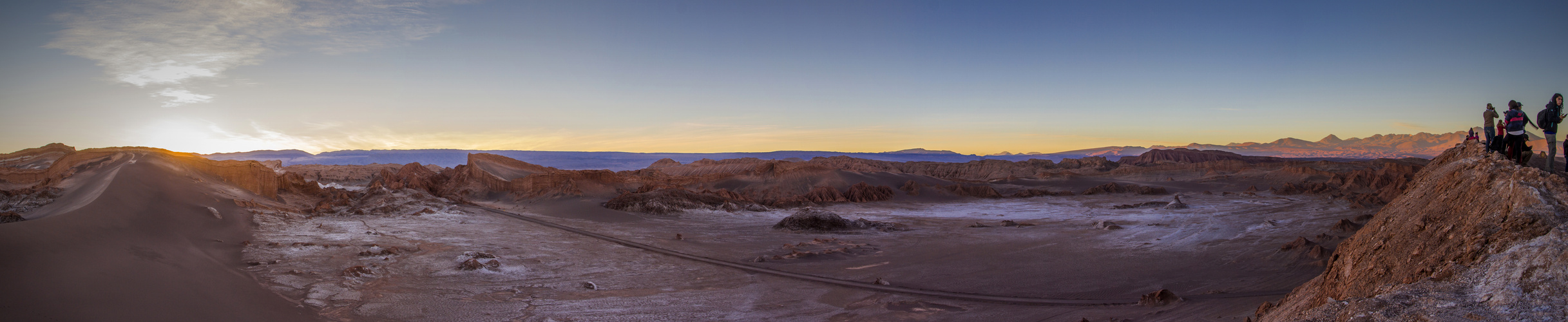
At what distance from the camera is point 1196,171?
56.6m

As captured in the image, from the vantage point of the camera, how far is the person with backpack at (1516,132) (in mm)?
6832

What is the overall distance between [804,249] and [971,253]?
404cm

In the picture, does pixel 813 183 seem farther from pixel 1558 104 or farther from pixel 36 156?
pixel 1558 104

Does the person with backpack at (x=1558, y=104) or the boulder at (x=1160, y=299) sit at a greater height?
the person with backpack at (x=1558, y=104)

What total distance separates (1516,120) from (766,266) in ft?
37.6

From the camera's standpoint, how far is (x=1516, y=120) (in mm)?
6859

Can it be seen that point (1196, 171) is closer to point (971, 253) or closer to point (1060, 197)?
point (1060, 197)

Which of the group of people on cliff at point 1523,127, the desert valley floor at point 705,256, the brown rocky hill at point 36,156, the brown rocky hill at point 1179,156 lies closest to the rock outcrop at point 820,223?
the desert valley floor at point 705,256

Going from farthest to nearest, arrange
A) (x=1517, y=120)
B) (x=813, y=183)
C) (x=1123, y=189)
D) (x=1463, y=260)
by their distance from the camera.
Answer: (x=813, y=183), (x=1123, y=189), (x=1517, y=120), (x=1463, y=260)

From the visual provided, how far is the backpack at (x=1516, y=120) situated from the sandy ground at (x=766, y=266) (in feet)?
9.77

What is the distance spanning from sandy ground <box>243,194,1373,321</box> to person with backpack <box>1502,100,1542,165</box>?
9.14ft

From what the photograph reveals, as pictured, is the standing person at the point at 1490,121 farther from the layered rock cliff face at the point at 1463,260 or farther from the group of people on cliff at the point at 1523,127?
the layered rock cliff face at the point at 1463,260

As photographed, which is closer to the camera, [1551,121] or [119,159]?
[1551,121]

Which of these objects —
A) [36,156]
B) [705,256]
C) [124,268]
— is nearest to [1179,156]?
[705,256]
